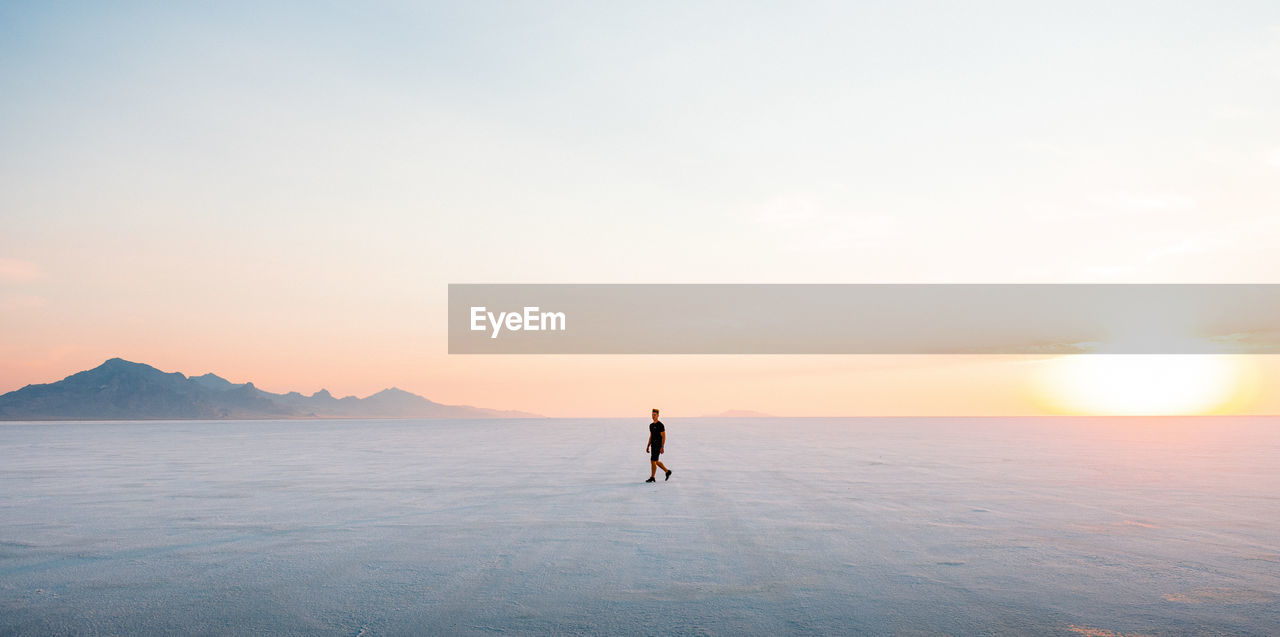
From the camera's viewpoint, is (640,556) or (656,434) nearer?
(640,556)

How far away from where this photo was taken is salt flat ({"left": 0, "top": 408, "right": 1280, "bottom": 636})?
6.76 metres

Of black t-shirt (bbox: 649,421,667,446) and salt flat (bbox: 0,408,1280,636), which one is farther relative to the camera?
black t-shirt (bbox: 649,421,667,446)

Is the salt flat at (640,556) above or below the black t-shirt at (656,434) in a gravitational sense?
below

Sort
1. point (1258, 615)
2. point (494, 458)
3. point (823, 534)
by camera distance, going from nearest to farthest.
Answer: point (1258, 615) → point (823, 534) → point (494, 458)

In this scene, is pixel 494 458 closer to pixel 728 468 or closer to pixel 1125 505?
pixel 728 468

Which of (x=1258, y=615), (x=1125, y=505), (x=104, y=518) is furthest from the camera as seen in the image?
(x=1125, y=505)

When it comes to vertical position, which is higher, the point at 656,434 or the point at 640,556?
the point at 656,434

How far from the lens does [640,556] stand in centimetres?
947

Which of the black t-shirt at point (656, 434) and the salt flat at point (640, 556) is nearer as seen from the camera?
the salt flat at point (640, 556)

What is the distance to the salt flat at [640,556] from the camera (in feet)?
22.2

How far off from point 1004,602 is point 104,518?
13.9 m

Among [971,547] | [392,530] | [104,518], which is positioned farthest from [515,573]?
[104,518]

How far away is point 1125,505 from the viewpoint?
14391 mm

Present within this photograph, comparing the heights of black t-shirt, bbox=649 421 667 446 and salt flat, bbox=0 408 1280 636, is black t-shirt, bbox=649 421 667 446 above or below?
above
